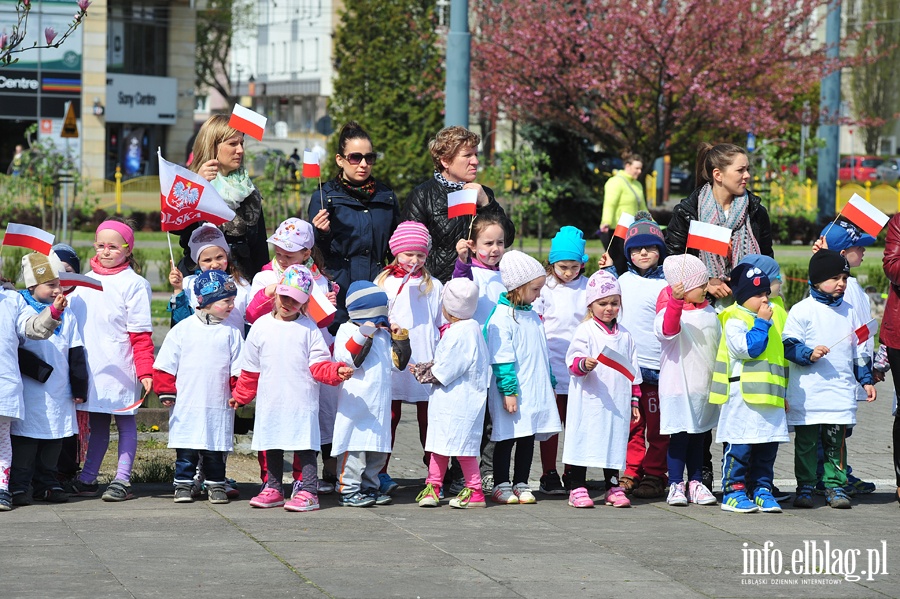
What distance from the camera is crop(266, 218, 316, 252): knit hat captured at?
7.74 meters

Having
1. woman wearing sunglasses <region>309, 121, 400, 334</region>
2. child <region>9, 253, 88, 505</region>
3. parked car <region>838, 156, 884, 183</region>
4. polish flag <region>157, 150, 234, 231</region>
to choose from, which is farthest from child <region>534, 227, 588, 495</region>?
parked car <region>838, 156, 884, 183</region>

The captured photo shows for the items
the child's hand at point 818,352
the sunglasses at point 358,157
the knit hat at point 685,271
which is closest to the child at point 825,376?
the child's hand at point 818,352

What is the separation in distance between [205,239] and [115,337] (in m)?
0.76

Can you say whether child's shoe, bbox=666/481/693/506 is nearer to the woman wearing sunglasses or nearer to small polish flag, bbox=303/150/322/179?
the woman wearing sunglasses

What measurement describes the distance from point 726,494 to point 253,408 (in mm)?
2786

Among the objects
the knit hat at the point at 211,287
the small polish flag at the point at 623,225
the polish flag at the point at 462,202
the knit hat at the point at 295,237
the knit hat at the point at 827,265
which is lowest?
the knit hat at the point at 211,287

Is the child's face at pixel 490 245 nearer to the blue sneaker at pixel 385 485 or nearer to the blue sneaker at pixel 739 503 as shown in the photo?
the blue sneaker at pixel 385 485

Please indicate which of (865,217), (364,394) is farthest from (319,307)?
(865,217)

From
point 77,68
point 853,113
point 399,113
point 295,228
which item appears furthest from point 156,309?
point 853,113

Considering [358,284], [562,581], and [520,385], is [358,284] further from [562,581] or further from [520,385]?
[562,581]

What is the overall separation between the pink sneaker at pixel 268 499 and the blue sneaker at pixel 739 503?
2.51m

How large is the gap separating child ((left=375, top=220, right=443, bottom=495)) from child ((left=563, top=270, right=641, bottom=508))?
824mm

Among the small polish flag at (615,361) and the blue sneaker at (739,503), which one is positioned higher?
the small polish flag at (615,361)

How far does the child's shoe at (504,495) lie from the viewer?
783 cm
